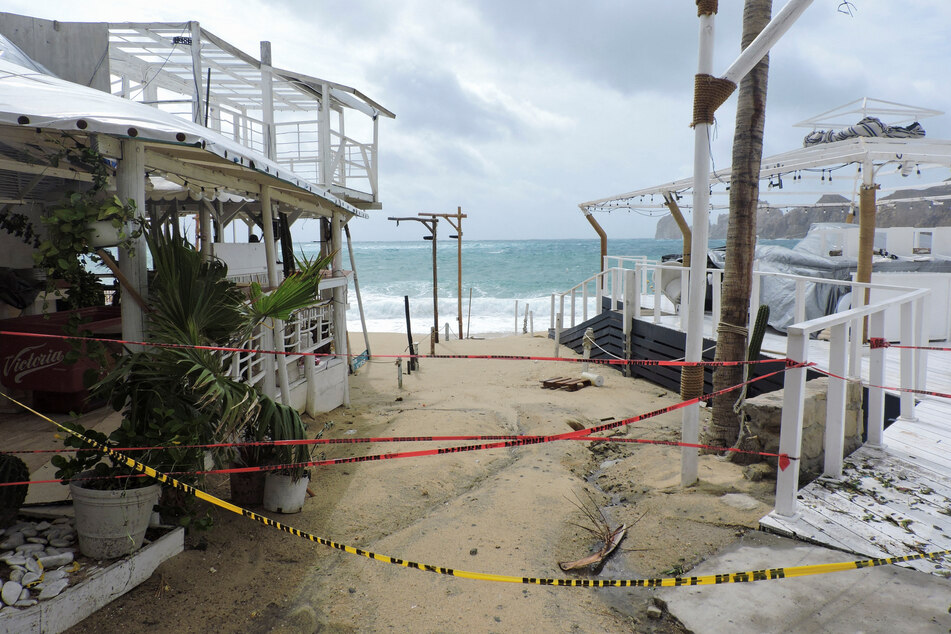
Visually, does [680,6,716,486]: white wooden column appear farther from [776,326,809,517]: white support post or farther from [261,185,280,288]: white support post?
[261,185,280,288]: white support post

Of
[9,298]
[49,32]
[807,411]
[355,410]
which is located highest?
[49,32]

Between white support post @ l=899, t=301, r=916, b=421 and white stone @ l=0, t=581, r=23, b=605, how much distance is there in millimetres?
6338

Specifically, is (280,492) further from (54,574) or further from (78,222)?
(78,222)

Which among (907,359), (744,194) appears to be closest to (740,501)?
(907,359)

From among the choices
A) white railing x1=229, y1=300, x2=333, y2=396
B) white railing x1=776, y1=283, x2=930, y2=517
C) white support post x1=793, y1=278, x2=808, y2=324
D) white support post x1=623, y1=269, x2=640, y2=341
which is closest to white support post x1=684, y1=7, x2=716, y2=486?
white railing x1=776, y1=283, x2=930, y2=517

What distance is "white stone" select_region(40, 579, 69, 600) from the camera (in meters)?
2.79

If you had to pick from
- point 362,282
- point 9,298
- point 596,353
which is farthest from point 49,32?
point 362,282

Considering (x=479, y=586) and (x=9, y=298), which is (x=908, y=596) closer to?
(x=479, y=586)

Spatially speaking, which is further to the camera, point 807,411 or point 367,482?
point 367,482

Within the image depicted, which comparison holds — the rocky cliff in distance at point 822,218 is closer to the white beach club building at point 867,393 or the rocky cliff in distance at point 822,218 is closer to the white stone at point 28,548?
the white beach club building at point 867,393

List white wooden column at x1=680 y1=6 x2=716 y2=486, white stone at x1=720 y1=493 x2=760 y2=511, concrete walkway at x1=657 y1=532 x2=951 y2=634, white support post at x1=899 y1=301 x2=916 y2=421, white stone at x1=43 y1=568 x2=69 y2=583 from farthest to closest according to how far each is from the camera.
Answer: white support post at x1=899 y1=301 x2=916 y2=421 < white wooden column at x1=680 y1=6 x2=716 y2=486 < white stone at x1=720 y1=493 x2=760 y2=511 < white stone at x1=43 y1=568 x2=69 y2=583 < concrete walkway at x1=657 y1=532 x2=951 y2=634

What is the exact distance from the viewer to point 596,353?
12477 mm

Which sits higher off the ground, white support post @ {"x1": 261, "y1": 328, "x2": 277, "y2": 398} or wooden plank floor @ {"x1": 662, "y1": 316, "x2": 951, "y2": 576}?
white support post @ {"x1": 261, "y1": 328, "x2": 277, "y2": 398}

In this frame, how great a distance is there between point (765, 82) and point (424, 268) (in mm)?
58568
